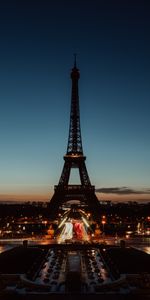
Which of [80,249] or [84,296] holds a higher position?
[80,249]

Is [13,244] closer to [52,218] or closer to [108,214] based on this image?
[52,218]

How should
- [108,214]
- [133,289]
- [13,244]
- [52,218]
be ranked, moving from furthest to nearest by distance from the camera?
[108,214], [52,218], [13,244], [133,289]

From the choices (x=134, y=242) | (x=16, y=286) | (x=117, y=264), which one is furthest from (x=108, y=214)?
(x=16, y=286)

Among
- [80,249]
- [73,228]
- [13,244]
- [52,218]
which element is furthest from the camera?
[52,218]

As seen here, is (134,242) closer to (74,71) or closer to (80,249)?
(80,249)

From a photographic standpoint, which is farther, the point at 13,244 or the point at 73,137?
the point at 73,137

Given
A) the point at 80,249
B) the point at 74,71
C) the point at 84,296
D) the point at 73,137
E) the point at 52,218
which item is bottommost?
the point at 84,296
